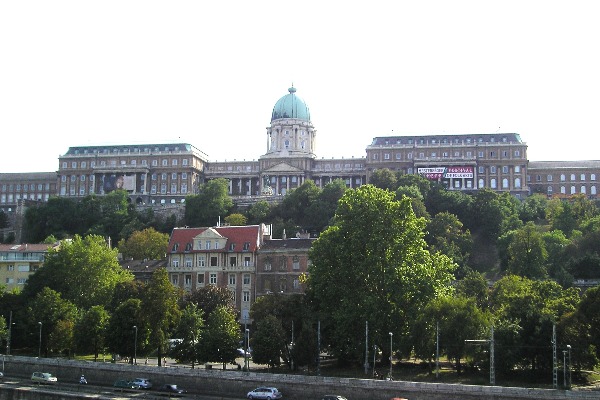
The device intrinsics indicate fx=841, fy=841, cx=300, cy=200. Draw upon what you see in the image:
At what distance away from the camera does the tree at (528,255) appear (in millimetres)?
105312

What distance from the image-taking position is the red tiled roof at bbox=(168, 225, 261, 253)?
9956 centimetres

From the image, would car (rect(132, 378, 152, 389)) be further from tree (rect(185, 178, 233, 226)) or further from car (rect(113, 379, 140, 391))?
tree (rect(185, 178, 233, 226))

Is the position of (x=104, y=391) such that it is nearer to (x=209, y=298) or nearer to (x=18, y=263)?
(x=209, y=298)

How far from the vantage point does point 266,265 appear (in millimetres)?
97875

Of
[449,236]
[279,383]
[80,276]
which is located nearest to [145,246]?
[80,276]

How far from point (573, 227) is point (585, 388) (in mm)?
75464

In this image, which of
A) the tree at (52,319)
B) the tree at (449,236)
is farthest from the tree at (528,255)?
the tree at (52,319)

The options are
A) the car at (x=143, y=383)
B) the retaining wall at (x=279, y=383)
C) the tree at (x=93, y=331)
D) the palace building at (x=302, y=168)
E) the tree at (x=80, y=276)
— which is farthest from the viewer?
the palace building at (x=302, y=168)

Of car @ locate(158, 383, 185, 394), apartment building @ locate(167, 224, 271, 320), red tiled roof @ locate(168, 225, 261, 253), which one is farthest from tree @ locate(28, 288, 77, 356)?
red tiled roof @ locate(168, 225, 261, 253)

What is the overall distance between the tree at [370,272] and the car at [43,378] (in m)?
23.1

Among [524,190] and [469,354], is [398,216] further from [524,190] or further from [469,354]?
[524,190]

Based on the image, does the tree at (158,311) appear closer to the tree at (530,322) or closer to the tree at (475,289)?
the tree at (530,322)

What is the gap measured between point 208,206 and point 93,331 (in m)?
77.2

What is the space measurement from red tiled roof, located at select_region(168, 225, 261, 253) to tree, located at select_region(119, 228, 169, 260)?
62.4 feet
